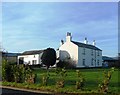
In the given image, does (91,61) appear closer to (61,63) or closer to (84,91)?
(61,63)

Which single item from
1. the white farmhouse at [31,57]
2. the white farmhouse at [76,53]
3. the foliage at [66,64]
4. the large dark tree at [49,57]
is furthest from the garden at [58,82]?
the white farmhouse at [31,57]

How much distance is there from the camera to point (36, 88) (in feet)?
59.5

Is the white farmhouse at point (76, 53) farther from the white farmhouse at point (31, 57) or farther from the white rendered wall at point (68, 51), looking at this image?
the white farmhouse at point (31, 57)

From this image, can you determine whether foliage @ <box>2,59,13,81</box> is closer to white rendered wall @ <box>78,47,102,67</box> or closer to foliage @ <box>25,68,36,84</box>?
foliage @ <box>25,68,36,84</box>

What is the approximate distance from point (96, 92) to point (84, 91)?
748 millimetres

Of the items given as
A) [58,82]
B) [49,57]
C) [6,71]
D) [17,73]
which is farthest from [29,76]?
[49,57]

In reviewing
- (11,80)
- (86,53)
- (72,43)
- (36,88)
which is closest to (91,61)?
(86,53)

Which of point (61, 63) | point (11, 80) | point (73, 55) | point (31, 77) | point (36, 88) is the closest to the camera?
point (36, 88)

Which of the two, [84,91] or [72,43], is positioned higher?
[72,43]

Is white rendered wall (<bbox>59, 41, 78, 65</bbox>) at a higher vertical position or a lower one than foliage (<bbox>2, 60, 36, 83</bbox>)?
higher

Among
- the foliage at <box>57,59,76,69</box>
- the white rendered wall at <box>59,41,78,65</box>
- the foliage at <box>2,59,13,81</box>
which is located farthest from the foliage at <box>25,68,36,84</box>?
the white rendered wall at <box>59,41,78,65</box>

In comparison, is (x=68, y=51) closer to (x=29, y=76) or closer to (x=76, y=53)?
(x=76, y=53)

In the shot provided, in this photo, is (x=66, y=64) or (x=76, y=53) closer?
(x=66, y=64)

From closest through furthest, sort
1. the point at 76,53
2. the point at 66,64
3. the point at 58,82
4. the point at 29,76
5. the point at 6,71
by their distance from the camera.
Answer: the point at 58,82 < the point at 29,76 < the point at 6,71 < the point at 66,64 < the point at 76,53
